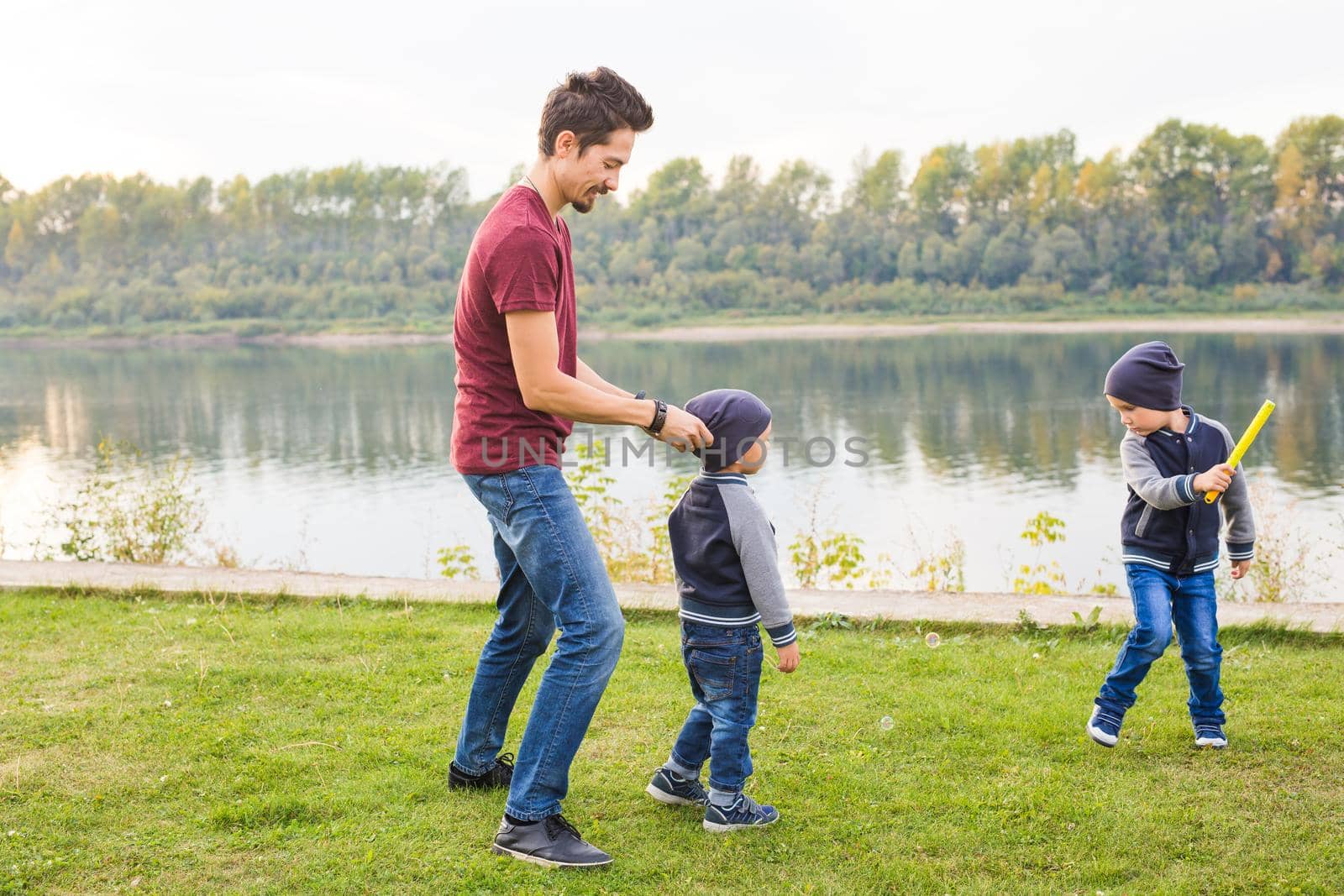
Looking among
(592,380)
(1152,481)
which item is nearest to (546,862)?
(592,380)

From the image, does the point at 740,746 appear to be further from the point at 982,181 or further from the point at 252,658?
the point at 982,181

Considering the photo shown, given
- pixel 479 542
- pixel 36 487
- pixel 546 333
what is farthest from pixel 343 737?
pixel 36 487

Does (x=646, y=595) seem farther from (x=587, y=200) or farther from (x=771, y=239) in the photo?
(x=771, y=239)

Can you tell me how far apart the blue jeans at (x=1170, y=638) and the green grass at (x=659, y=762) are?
0.52 ft

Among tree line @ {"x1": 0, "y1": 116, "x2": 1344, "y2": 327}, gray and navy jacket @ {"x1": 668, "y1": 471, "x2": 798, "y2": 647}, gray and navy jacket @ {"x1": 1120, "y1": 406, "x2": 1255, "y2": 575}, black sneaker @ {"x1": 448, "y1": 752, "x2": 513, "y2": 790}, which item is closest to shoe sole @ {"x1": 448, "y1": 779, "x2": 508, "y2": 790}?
black sneaker @ {"x1": 448, "y1": 752, "x2": 513, "y2": 790}

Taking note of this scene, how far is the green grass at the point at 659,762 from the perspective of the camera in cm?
332

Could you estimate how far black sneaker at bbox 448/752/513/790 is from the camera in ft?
12.6

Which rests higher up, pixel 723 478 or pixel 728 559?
pixel 723 478

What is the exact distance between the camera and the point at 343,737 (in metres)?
4.31

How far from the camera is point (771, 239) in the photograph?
85000mm

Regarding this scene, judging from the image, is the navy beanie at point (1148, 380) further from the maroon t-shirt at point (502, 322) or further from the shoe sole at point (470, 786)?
the shoe sole at point (470, 786)

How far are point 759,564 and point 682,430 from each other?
1.64ft

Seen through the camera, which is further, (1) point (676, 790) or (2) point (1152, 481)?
(2) point (1152, 481)

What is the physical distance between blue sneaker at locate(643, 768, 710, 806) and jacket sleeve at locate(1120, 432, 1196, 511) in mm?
1804
